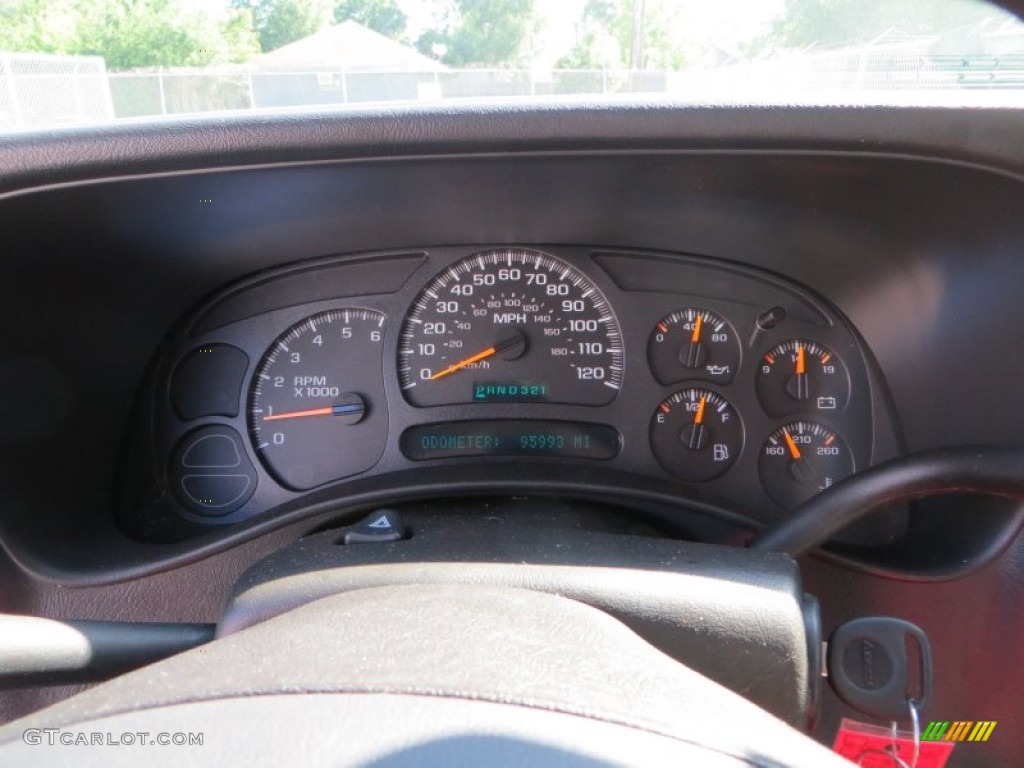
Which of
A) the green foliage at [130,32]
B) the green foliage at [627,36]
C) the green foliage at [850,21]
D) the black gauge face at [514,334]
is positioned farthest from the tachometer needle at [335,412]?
the green foliage at [850,21]

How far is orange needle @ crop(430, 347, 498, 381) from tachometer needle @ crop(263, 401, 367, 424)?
0.20 metres

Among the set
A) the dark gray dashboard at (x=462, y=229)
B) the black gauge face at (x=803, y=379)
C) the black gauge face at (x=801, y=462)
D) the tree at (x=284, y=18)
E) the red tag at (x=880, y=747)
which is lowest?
the red tag at (x=880, y=747)

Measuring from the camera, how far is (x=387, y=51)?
205 cm

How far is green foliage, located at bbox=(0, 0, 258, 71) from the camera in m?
1.92

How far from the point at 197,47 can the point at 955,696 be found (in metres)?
2.15

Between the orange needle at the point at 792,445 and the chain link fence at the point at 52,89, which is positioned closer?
the chain link fence at the point at 52,89

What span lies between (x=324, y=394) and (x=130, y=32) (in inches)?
37.2

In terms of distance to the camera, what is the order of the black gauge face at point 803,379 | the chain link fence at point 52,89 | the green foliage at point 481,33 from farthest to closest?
the black gauge face at point 803,379 < the green foliage at point 481,33 < the chain link fence at point 52,89

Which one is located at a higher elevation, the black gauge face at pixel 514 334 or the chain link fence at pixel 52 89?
the chain link fence at pixel 52 89

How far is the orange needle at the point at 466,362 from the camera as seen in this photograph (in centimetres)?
227

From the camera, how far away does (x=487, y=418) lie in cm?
231

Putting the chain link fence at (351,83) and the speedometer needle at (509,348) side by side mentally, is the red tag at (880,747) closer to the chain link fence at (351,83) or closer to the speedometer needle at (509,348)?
the speedometer needle at (509,348)

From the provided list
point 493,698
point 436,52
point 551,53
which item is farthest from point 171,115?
point 493,698

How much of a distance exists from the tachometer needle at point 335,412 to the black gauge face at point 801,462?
1.03 m
